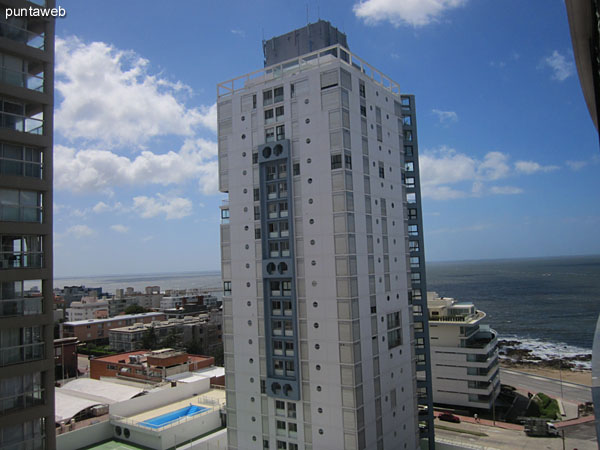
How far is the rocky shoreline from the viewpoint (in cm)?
8225

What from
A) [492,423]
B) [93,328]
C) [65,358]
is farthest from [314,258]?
[93,328]

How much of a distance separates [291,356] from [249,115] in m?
16.1

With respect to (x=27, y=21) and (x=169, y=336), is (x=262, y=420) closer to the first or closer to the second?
(x=27, y=21)

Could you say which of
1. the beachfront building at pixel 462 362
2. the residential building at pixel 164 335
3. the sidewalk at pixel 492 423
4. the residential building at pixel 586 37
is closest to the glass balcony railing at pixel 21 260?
the residential building at pixel 586 37

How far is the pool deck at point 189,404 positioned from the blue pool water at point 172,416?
2.41ft

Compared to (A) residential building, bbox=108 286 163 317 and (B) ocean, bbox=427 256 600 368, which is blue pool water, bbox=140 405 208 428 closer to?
(B) ocean, bbox=427 256 600 368

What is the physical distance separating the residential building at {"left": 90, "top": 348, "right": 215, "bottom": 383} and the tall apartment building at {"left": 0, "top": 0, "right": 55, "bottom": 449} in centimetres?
4076

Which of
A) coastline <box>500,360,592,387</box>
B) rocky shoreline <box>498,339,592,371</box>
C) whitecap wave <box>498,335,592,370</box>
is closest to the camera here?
coastline <box>500,360,592,387</box>

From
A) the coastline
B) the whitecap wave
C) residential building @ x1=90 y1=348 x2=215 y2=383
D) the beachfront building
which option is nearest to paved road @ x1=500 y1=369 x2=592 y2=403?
the coastline

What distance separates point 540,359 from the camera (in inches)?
3430

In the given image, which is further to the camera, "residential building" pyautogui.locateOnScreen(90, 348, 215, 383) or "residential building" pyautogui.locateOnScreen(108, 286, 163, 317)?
"residential building" pyautogui.locateOnScreen(108, 286, 163, 317)

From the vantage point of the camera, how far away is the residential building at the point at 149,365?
53.5 metres

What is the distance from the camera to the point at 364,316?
27391mm

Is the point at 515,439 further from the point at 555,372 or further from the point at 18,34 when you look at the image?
the point at 18,34
